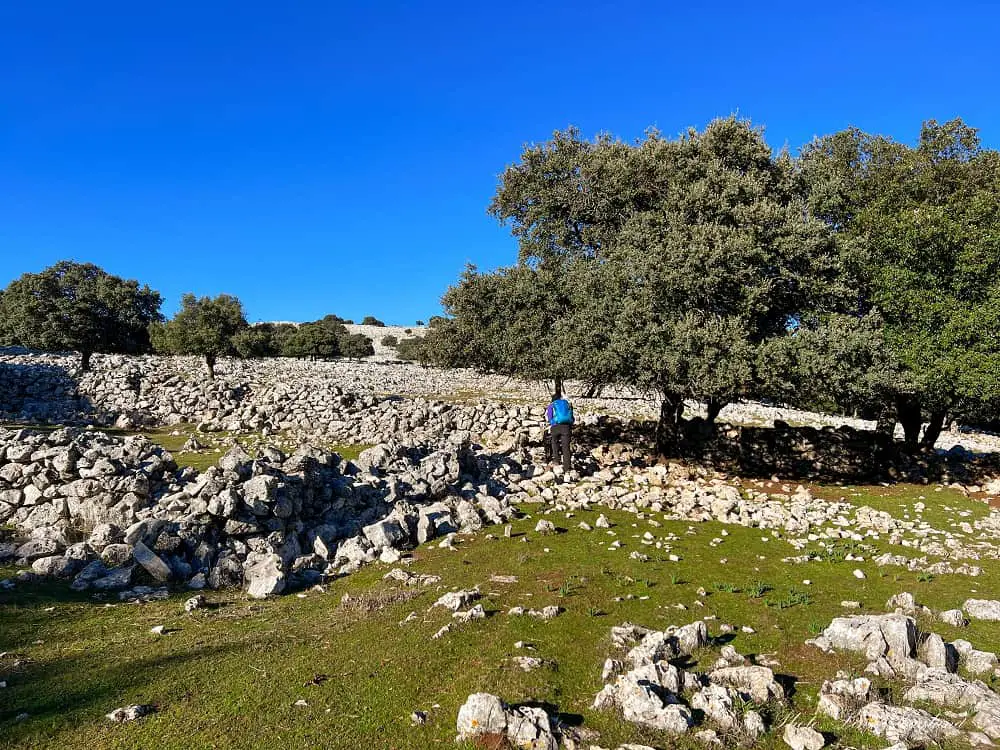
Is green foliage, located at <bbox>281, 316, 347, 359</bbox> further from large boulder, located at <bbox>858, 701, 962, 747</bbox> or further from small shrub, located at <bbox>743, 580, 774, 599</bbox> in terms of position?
large boulder, located at <bbox>858, 701, 962, 747</bbox>

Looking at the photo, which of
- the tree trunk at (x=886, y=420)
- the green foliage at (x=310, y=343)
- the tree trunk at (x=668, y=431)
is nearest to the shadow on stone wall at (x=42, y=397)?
the tree trunk at (x=668, y=431)

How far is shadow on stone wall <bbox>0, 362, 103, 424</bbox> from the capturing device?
102ft

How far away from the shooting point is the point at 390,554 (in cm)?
1177

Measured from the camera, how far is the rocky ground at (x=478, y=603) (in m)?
5.80

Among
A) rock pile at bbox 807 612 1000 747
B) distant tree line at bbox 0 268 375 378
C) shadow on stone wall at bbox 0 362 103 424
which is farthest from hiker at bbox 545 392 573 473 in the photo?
distant tree line at bbox 0 268 375 378

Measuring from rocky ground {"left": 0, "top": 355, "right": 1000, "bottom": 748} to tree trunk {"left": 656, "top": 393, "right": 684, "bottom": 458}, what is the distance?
2.44 metres

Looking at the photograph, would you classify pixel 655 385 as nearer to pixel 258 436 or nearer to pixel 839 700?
pixel 839 700

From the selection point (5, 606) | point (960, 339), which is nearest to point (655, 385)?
point (960, 339)

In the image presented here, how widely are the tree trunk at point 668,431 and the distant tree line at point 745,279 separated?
0.07m

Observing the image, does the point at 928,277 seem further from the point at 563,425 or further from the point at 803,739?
the point at 803,739

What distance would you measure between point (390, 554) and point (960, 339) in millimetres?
19312

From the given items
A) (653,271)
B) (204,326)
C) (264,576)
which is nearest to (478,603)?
(264,576)

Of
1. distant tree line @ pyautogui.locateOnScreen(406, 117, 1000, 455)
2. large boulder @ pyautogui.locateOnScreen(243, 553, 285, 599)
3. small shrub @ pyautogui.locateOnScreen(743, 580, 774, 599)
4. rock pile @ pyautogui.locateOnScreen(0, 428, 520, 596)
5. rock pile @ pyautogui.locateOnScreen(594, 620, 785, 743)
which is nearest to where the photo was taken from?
rock pile @ pyautogui.locateOnScreen(594, 620, 785, 743)

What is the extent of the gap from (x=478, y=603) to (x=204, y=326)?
153ft
